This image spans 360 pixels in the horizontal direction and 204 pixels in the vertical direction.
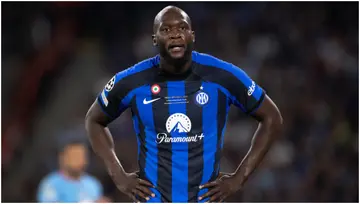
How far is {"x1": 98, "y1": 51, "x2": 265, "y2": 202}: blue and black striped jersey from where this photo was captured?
3604 mm

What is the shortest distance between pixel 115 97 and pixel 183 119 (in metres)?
0.40

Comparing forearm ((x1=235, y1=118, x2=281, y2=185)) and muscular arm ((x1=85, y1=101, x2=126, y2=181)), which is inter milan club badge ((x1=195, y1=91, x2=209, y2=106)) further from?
muscular arm ((x1=85, y1=101, x2=126, y2=181))

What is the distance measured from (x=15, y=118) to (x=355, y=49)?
4.65m

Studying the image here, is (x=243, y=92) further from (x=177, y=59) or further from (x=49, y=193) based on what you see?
(x=49, y=193)

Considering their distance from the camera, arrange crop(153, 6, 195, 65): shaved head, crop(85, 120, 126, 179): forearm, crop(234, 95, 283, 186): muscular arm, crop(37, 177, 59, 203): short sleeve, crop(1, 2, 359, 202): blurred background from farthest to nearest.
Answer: crop(1, 2, 359, 202): blurred background, crop(37, 177, 59, 203): short sleeve, crop(85, 120, 126, 179): forearm, crop(234, 95, 283, 186): muscular arm, crop(153, 6, 195, 65): shaved head

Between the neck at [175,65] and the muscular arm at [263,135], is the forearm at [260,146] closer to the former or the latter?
the muscular arm at [263,135]

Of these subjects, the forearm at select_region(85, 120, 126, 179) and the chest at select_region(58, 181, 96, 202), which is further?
the chest at select_region(58, 181, 96, 202)

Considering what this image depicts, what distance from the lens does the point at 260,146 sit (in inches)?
147

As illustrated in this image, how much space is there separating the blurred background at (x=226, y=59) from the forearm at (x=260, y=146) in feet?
13.8

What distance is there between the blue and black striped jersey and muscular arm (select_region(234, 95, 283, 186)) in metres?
0.06

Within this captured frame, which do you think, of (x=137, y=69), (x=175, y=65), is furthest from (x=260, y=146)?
(x=137, y=69)

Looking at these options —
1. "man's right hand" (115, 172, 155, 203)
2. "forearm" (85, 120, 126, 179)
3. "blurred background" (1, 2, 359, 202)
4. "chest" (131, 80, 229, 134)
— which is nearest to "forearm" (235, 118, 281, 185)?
"chest" (131, 80, 229, 134)

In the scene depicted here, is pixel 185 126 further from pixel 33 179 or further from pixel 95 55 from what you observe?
pixel 95 55

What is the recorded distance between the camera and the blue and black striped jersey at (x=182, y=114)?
11.8 ft
